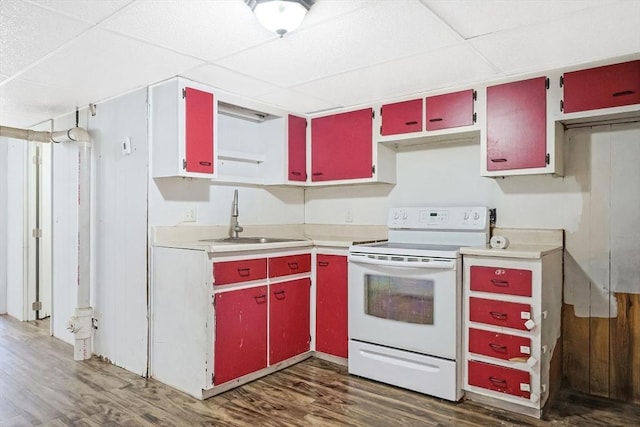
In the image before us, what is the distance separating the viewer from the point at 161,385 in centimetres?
291

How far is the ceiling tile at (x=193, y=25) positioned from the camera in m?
1.86

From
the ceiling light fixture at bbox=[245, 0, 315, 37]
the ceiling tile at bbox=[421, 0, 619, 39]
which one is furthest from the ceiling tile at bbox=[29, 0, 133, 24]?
the ceiling tile at bbox=[421, 0, 619, 39]

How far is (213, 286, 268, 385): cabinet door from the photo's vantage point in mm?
2742

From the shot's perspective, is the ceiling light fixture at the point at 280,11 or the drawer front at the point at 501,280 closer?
the ceiling light fixture at the point at 280,11

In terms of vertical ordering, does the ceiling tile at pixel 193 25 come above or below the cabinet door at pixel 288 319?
above

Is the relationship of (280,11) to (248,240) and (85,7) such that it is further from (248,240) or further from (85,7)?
(248,240)

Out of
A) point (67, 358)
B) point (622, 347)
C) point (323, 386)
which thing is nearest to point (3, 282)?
point (67, 358)

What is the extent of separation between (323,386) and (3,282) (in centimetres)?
431

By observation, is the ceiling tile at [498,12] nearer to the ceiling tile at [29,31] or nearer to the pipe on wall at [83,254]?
the ceiling tile at [29,31]

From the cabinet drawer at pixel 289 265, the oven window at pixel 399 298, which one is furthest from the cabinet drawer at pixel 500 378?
the cabinet drawer at pixel 289 265

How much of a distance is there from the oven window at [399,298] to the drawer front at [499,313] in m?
0.27

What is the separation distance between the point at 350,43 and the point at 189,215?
5.92ft

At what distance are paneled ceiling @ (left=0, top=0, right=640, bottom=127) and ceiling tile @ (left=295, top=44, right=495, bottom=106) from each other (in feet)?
0.04

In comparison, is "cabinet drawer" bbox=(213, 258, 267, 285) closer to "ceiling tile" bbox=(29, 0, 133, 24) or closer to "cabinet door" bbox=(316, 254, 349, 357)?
"cabinet door" bbox=(316, 254, 349, 357)
